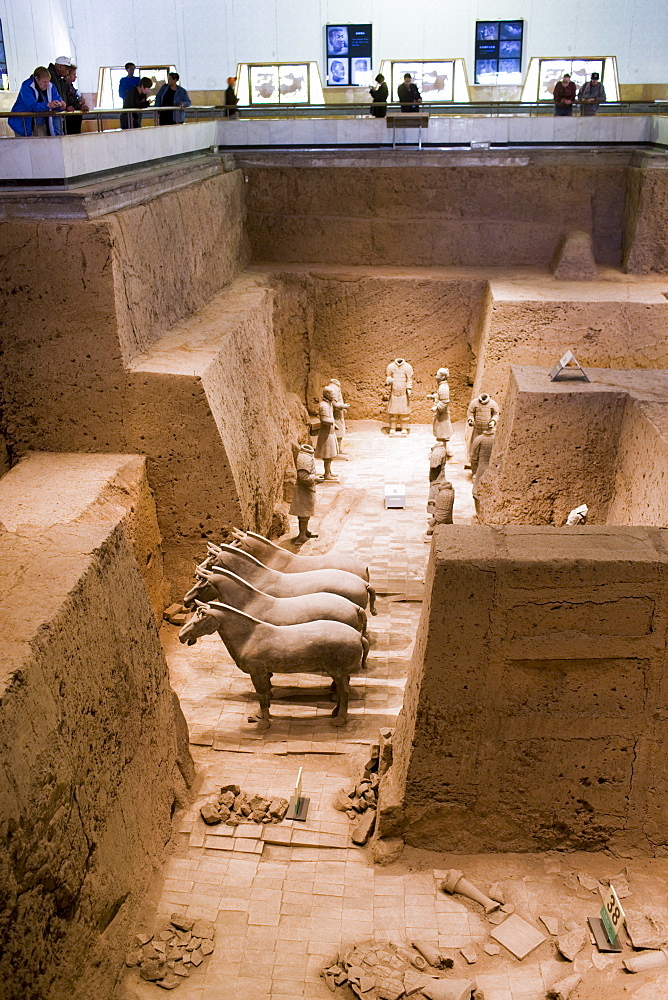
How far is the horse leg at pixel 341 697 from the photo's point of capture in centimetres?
614

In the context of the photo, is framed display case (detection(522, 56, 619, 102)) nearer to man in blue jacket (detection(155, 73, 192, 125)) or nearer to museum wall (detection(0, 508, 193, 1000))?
man in blue jacket (detection(155, 73, 192, 125))

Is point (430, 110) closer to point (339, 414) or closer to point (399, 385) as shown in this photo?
point (399, 385)

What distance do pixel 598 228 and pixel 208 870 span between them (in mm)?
10575

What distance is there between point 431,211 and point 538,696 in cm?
991

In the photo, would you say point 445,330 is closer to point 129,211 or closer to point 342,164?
point 342,164

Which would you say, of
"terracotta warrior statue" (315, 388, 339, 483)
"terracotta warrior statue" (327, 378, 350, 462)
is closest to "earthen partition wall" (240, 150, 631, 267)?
"terracotta warrior statue" (327, 378, 350, 462)

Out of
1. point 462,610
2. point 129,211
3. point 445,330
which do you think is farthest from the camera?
point 445,330

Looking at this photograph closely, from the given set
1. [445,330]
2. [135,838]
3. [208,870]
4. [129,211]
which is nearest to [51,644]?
[135,838]

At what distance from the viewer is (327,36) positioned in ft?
51.7

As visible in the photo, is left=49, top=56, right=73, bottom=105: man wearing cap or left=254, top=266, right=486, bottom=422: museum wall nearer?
left=49, top=56, right=73, bottom=105: man wearing cap

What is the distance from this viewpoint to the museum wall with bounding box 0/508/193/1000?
344 centimetres

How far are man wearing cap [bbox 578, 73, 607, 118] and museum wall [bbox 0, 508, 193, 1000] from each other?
10.4 metres

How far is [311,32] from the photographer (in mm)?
15750

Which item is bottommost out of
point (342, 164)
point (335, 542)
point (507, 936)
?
point (335, 542)
